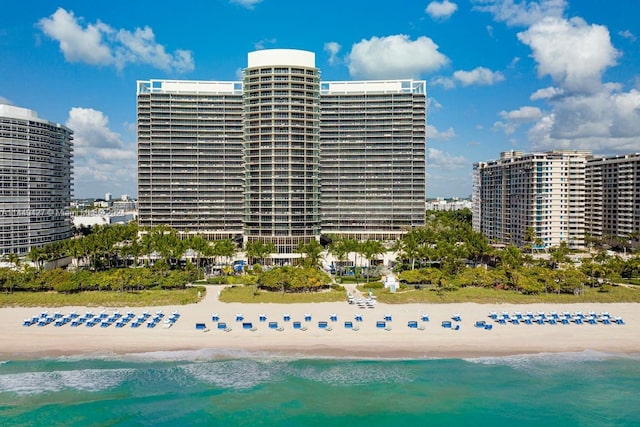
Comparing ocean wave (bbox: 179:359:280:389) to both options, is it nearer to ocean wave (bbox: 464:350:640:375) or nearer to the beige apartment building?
ocean wave (bbox: 464:350:640:375)

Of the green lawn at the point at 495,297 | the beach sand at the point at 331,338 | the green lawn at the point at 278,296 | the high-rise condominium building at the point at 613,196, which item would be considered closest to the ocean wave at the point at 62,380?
the beach sand at the point at 331,338

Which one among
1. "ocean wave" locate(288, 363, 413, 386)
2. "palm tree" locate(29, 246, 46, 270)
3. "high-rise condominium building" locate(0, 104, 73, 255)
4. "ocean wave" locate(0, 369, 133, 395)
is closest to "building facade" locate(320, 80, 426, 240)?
"high-rise condominium building" locate(0, 104, 73, 255)

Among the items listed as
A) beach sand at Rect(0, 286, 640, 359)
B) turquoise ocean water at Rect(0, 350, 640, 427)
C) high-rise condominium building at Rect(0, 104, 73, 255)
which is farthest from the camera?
high-rise condominium building at Rect(0, 104, 73, 255)

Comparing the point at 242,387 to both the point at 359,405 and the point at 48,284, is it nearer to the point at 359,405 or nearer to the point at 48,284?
the point at 359,405

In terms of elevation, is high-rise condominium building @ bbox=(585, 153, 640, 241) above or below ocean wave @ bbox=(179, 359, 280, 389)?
above

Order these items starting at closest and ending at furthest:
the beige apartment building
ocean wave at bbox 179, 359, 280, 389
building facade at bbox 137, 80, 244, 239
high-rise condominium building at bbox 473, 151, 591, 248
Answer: ocean wave at bbox 179, 359, 280, 389 < high-rise condominium building at bbox 473, 151, 591, 248 < the beige apartment building < building facade at bbox 137, 80, 244, 239

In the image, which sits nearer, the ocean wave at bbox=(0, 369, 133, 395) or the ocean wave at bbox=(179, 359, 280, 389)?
the ocean wave at bbox=(0, 369, 133, 395)
